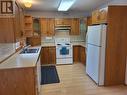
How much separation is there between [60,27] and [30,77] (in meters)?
3.96

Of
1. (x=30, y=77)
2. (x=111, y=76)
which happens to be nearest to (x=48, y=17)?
(x=111, y=76)

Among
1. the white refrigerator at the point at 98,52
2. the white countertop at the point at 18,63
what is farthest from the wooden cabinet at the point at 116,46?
the white countertop at the point at 18,63

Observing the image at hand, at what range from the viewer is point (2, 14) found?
2.57 meters

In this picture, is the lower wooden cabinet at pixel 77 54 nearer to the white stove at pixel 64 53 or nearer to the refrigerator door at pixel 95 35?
the white stove at pixel 64 53

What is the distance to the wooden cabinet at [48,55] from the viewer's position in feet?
17.6

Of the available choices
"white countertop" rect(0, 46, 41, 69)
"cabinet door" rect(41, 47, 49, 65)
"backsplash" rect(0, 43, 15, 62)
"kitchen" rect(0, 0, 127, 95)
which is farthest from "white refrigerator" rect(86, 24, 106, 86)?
"cabinet door" rect(41, 47, 49, 65)

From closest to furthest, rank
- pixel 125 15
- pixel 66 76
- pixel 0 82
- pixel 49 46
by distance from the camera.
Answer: pixel 0 82 → pixel 125 15 → pixel 66 76 → pixel 49 46

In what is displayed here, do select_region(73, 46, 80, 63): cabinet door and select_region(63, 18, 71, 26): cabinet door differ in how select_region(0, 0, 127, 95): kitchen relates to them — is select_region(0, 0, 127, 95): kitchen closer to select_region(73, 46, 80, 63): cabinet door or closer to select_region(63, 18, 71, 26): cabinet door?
select_region(63, 18, 71, 26): cabinet door

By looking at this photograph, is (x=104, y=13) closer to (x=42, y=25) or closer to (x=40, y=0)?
(x=40, y=0)

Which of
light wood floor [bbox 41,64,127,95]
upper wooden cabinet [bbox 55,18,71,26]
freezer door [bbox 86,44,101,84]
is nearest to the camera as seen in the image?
light wood floor [bbox 41,64,127,95]

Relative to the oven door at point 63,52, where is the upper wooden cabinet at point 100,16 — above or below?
above

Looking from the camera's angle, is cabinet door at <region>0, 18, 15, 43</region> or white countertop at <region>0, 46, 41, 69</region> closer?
white countertop at <region>0, 46, 41, 69</region>

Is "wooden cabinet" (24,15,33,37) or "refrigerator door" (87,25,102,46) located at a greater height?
"wooden cabinet" (24,15,33,37)

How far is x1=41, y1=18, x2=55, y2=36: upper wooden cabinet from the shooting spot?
5.48 metres
